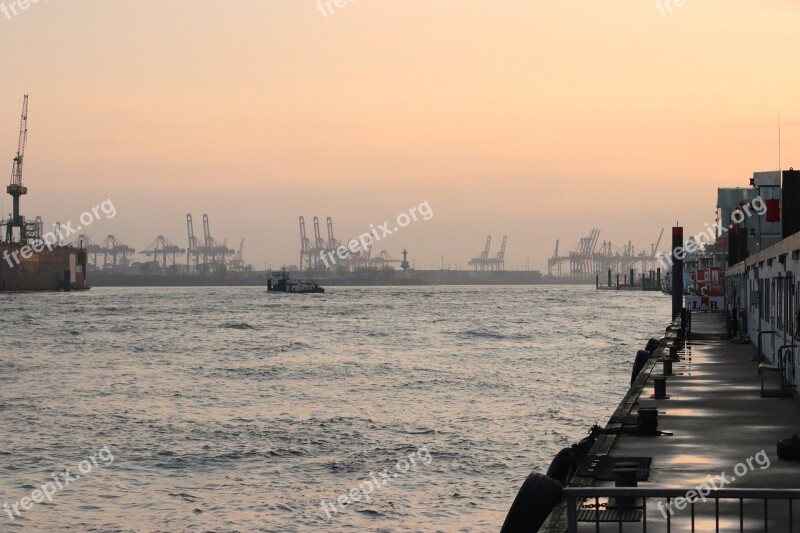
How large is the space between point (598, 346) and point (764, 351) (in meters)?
32.8

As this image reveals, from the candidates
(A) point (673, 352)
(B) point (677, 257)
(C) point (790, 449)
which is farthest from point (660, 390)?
(B) point (677, 257)

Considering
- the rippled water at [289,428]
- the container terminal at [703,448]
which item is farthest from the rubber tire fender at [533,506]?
the rippled water at [289,428]

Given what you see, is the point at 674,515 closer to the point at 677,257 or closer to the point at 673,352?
the point at 673,352

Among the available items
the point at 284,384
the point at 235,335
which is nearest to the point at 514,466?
the point at 284,384

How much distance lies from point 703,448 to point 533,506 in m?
4.35

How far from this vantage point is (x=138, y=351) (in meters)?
62.9

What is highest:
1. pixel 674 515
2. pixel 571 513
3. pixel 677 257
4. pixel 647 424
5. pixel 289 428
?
pixel 677 257

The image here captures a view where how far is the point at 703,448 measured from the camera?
1636 centimetres

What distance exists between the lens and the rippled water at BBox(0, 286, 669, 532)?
19.5 m

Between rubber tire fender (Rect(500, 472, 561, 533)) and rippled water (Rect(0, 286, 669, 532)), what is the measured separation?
486cm

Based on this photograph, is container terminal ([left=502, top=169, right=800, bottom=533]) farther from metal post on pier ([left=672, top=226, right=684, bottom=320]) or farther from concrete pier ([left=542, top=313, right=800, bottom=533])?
metal post on pier ([left=672, top=226, right=684, bottom=320])

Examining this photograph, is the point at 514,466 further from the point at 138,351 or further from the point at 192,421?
the point at 138,351

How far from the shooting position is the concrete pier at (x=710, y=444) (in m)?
11.5

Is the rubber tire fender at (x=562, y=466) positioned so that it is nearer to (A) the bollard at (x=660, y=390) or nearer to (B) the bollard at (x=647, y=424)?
(B) the bollard at (x=647, y=424)
